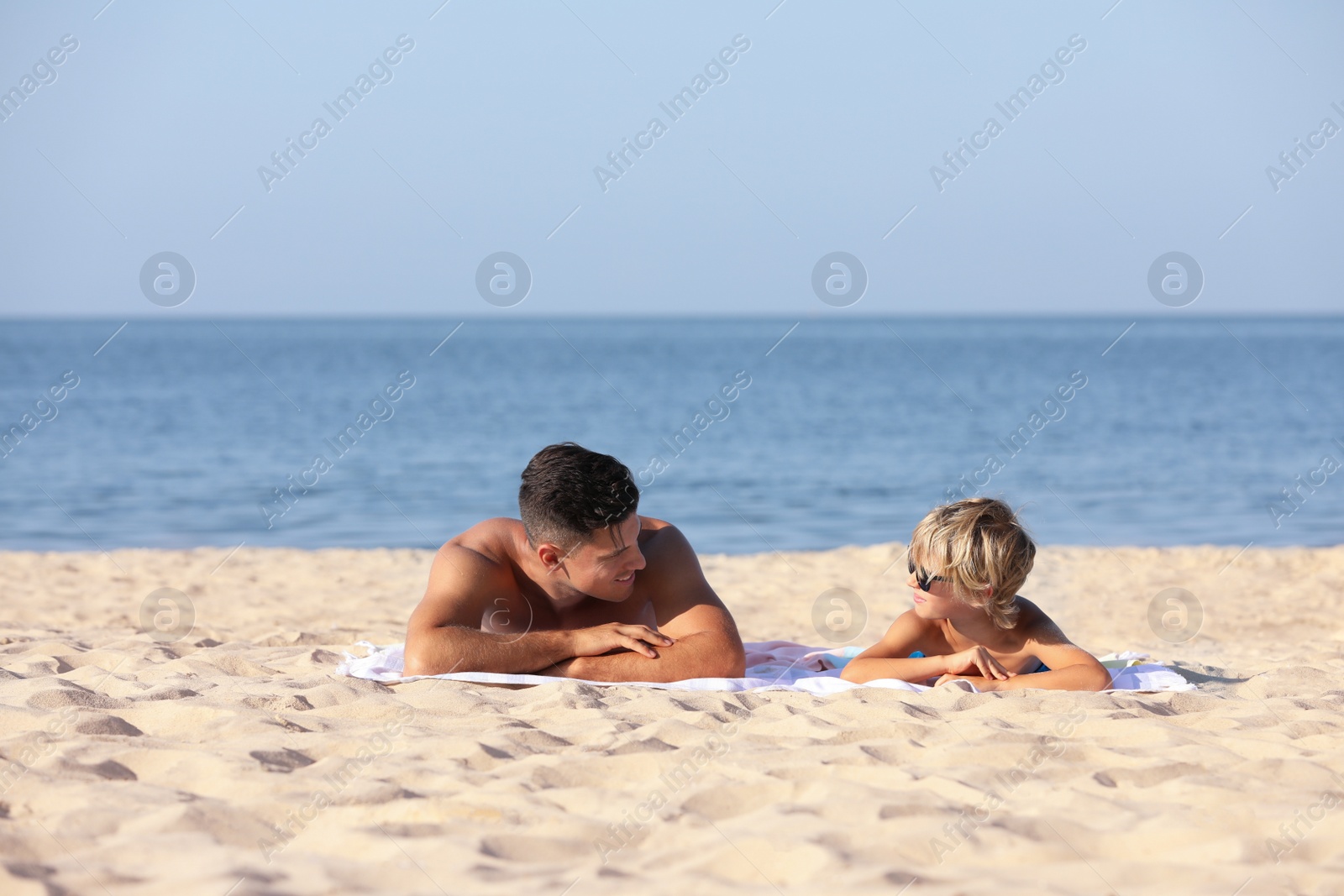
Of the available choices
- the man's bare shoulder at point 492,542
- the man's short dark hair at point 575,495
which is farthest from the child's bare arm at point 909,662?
the man's bare shoulder at point 492,542

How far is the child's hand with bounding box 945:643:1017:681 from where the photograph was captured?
446 cm

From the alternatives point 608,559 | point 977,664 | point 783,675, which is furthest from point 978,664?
point 608,559

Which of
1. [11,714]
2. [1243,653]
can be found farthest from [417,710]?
[1243,653]

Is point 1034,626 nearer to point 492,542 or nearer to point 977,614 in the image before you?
point 977,614

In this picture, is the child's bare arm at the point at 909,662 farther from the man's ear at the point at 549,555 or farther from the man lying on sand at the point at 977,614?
the man's ear at the point at 549,555

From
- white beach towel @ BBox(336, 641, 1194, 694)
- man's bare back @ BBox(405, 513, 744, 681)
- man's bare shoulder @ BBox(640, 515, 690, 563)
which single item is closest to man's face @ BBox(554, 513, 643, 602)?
man's bare back @ BBox(405, 513, 744, 681)

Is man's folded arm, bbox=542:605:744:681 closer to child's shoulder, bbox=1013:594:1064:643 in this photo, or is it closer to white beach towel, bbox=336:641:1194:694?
white beach towel, bbox=336:641:1194:694

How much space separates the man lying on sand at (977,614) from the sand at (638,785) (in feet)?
0.92

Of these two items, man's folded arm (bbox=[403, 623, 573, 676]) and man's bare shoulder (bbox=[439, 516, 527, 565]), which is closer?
man's folded arm (bbox=[403, 623, 573, 676])

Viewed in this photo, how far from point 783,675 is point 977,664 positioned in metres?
0.85

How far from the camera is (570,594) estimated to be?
4.69 m

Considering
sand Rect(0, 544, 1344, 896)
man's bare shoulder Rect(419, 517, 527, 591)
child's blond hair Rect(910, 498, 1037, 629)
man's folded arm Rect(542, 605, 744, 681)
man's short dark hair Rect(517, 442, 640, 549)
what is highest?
child's blond hair Rect(910, 498, 1037, 629)

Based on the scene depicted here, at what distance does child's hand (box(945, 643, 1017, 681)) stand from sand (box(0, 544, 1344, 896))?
0.86ft

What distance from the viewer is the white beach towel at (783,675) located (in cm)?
436
